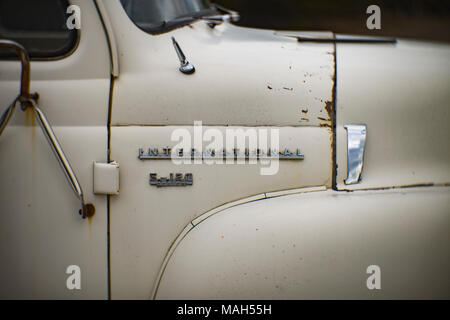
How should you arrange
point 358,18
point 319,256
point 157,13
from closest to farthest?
point 319,256, point 157,13, point 358,18

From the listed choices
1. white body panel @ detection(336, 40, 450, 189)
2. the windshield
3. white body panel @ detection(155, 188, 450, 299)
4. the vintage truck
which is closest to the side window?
the vintage truck

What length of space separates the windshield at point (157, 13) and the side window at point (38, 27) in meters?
0.23

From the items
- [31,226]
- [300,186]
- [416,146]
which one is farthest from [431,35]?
[31,226]

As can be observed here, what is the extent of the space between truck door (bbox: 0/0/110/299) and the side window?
1.8 inches

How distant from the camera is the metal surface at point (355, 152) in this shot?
131cm

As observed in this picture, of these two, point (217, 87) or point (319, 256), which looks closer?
point (319, 256)

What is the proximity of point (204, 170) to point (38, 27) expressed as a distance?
81 centimetres

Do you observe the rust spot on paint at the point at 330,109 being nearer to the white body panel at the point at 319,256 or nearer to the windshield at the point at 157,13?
the white body panel at the point at 319,256

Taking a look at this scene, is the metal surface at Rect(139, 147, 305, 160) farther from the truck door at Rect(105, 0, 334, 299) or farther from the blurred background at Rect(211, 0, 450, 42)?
the blurred background at Rect(211, 0, 450, 42)

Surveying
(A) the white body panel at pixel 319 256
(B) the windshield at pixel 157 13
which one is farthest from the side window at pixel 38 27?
(A) the white body panel at pixel 319 256

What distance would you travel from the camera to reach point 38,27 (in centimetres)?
138

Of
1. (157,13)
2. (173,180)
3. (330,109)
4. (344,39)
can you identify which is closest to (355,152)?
(330,109)

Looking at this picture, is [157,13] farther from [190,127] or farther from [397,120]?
[397,120]

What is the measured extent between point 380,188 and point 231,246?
1.82ft
